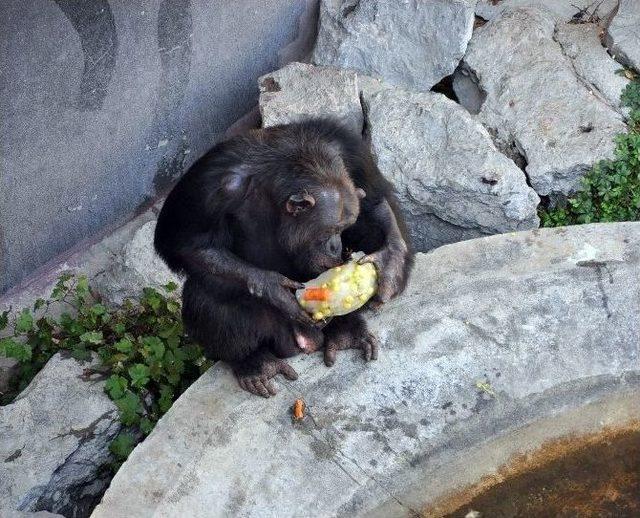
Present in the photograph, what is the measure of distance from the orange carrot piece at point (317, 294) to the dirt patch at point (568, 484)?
99 centimetres

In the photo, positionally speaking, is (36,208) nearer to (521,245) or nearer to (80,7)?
(80,7)

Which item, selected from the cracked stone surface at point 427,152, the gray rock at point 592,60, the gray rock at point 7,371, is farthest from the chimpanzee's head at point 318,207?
the gray rock at point 592,60

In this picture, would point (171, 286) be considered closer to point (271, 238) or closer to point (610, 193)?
point (271, 238)

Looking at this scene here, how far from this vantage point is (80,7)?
16.4ft

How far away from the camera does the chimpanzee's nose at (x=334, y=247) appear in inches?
161

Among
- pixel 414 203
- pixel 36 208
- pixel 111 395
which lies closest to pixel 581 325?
pixel 414 203

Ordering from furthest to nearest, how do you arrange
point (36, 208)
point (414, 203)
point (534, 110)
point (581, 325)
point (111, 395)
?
point (534, 110), point (414, 203), point (36, 208), point (111, 395), point (581, 325)

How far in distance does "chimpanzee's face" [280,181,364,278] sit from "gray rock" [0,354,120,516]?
4.39 ft

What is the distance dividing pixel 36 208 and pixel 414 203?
2.12 meters

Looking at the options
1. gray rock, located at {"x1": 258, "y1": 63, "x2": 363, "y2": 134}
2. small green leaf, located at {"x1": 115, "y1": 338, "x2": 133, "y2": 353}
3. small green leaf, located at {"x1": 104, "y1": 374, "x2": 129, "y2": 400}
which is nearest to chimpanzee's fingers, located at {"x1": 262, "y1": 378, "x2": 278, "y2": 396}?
small green leaf, located at {"x1": 104, "y1": 374, "x2": 129, "y2": 400}

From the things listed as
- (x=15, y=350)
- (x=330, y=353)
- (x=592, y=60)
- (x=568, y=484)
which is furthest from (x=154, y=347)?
(x=592, y=60)

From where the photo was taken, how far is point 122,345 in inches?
195

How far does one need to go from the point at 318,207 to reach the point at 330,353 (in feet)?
2.47

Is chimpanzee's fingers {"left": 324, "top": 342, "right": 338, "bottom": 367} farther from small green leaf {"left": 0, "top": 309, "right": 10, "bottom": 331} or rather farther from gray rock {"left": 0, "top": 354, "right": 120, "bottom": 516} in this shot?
small green leaf {"left": 0, "top": 309, "right": 10, "bottom": 331}
